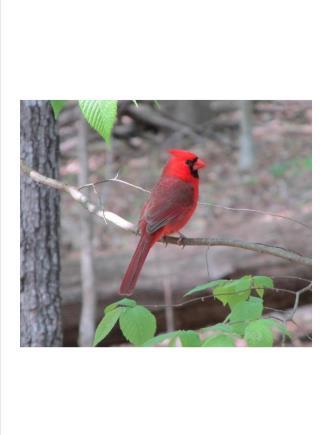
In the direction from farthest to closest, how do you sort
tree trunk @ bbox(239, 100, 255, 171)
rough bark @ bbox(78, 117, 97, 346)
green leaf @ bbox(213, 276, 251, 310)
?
tree trunk @ bbox(239, 100, 255, 171), rough bark @ bbox(78, 117, 97, 346), green leaf @ bbox(213, 276, 251, 310)

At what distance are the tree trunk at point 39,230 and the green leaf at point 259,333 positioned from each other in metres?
1.26

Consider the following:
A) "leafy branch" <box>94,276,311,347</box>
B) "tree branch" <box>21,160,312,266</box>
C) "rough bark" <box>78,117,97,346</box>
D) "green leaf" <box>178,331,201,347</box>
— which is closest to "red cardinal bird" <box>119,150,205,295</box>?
"tree branch" <box>21,160,312,266</box>

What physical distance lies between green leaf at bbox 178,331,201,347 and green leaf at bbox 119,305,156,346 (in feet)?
0.62

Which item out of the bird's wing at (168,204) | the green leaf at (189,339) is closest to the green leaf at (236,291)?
the green leaf at (189,339)

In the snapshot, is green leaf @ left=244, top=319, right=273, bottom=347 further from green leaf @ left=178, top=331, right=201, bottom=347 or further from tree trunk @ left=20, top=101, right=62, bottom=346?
tree trunk @ left=20, top=101, right=62, bottom=346

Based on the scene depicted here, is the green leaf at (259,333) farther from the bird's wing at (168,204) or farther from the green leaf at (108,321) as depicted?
the bird's wing at (168,204)

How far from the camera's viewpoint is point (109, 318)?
2.31 m

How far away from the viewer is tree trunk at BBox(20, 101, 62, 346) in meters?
3.11

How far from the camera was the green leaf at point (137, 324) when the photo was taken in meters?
2.33

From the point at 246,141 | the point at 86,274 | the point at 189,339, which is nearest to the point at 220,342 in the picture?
the point at 189,339

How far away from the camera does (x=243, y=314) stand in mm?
2297

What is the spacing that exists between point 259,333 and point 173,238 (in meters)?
0.83
